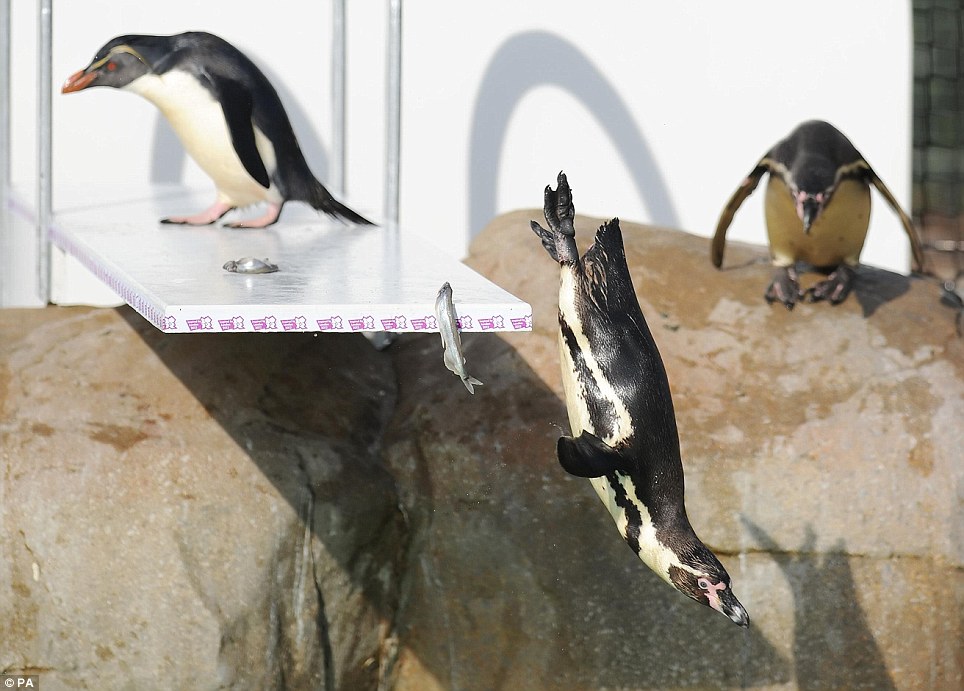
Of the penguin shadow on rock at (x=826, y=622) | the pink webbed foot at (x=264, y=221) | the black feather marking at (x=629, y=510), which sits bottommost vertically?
the penguin shadow on rock at (x=826, y=622)

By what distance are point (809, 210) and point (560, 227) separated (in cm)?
128

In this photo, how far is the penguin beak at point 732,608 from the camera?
6.63 feet

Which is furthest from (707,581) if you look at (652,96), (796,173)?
(652,96)

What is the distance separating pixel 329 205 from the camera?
334cm

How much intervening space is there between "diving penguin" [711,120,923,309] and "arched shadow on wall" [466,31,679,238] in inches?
56.5

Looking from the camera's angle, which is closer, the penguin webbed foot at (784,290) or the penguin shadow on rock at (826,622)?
the penguin shadow on rock at (826,622)

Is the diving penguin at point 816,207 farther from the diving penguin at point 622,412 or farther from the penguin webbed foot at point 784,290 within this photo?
the diving penguin at point 622,412

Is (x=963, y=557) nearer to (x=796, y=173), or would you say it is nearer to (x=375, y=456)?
(x=796, y=173)

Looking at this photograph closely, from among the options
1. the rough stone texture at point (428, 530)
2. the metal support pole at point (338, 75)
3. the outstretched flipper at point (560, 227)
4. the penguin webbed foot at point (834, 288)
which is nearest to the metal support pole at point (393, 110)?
the metal support pole at point (338, 75)

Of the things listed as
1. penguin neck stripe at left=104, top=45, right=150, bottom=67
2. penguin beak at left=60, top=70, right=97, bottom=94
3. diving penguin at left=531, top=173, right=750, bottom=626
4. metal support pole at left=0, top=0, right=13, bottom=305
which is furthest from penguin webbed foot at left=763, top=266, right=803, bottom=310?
metal support pole at left=0, top=0, right=13, bottom=305

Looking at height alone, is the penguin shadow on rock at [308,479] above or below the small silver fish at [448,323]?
below

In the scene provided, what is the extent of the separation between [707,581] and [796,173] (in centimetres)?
160

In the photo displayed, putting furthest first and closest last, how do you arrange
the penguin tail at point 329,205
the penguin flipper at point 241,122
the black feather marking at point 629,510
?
the penguin tail at point 329,205
the penguin flipper at point 241,122
the black feather marking at point 629,510

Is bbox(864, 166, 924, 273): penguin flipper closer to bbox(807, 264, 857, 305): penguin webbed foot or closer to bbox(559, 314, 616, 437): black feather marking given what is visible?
bbox(807, 264, 857, 305): penguin webbed foot
